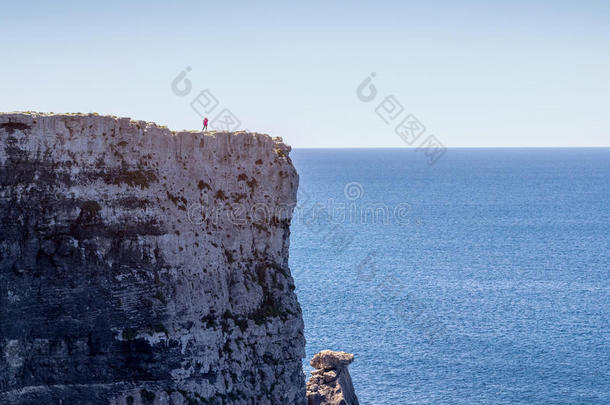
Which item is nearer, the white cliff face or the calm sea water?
the white cliff face

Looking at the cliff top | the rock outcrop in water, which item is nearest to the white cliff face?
the cliff top

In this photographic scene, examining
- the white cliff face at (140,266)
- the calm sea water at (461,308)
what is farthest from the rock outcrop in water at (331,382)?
the white cliff face at (140,266)

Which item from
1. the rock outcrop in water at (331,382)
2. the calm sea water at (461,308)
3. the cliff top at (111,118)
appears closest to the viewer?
the cliff top at (111,118)

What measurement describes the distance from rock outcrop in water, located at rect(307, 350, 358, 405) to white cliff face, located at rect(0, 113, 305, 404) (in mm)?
13009

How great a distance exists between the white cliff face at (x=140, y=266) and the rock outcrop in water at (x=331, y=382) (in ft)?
42.7

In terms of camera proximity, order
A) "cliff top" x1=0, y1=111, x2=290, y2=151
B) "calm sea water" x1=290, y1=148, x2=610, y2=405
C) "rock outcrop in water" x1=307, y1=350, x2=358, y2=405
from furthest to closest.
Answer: "calm sea water" x1=290, y1=148, x2=610, y2=405 → "rock outcrop in water" x1=307, y1=350, x2=358, y2=405 → "cliff top" x1=0, y1=111, x2=290, y2=151

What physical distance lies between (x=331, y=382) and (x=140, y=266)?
2275 cm

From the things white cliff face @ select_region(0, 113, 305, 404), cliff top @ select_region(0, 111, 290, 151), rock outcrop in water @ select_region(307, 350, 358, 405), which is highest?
cliff top @ select_region(0, 111, 290, 151)

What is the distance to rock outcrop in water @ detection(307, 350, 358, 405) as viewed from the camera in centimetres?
4994

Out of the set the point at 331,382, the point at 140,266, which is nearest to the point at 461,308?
the point at 331,382

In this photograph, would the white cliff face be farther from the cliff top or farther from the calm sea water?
the calm sea water

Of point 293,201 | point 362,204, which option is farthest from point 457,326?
point 362,204

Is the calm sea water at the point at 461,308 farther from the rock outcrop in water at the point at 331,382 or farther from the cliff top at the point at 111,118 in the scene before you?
the cliff top at the point at 111,118

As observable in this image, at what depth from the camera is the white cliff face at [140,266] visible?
101ft
